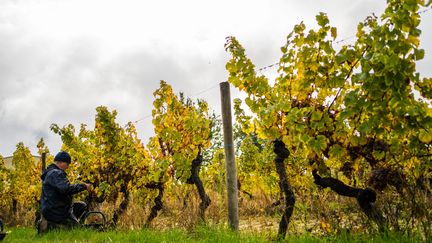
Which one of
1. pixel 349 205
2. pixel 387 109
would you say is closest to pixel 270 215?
pixel 349 205

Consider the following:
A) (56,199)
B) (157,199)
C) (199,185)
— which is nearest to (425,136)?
(199,185)

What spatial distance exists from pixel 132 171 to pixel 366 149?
5.79 meters

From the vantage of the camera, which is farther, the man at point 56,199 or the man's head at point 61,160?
the man's head at point 61,160

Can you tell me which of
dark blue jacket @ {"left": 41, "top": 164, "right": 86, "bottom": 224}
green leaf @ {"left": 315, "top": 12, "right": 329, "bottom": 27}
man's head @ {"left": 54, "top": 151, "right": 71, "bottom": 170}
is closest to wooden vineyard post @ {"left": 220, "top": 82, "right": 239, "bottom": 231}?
green leaf @ {"left": 315, "top": 12, "right": 329, "bottom": 27}

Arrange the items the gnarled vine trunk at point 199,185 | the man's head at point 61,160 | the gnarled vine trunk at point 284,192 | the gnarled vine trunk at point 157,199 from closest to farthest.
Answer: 1. the gnarled vine trunk at point 284,192
2. the gnarled vine trunk at point 199,185
3. the man's head at point 61,160
4. the gnarled vine trunk at point 157,199

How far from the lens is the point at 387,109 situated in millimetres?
3541

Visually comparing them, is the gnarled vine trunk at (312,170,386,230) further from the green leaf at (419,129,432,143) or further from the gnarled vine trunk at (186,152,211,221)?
the gnarled vine trunk at (186,152,211,221)

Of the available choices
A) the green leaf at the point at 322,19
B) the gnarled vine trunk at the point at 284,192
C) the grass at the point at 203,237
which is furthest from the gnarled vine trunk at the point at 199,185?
the green leaf at the point at 322,19

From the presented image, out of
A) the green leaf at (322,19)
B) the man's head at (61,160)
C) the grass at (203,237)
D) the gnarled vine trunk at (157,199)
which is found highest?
the green leaf at (322,19)

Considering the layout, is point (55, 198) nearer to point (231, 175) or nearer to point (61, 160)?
point (61, 160)

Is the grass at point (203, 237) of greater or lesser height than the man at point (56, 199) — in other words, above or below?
below

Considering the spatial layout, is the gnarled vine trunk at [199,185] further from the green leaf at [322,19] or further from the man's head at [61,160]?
the green leaf at [322,19]

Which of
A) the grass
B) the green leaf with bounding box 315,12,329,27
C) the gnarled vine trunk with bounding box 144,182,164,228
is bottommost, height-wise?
the grass

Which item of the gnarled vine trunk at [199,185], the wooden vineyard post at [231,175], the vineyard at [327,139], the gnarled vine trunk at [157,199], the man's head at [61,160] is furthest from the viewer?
the gnarled vine trunk at [157,199]
